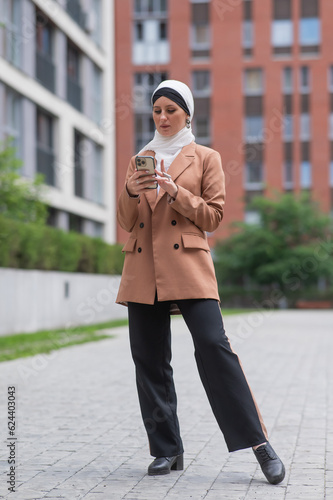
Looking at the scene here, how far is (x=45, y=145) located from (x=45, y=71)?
7.39ft

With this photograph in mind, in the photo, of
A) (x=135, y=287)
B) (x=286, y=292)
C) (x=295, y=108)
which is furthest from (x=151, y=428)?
(x=295, y=108)

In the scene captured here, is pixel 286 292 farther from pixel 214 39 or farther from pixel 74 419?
pixel 74 419

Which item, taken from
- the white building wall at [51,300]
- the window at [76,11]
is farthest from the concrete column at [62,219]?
the window at [76,11]

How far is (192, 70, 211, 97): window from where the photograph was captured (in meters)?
50.6

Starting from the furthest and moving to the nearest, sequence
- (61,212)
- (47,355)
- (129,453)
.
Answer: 1. (61,212)
2. (47,355)
3. (129,453)

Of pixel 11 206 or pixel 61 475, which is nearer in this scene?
pixel 61 475

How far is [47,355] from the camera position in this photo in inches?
469

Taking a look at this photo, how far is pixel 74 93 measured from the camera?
88.4ft

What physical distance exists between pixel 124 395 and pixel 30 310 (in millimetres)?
10065

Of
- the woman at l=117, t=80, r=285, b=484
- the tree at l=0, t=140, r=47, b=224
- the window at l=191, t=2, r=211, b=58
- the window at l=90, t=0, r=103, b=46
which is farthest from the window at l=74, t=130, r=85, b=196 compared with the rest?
the window at l=191, t=2, r=211, b=58

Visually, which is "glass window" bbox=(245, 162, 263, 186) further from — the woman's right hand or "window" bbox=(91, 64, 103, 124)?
the woman's right hand

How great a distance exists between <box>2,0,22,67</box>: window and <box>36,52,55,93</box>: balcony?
1208 mm

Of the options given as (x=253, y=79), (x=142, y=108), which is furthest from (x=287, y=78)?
(x=142, y=108)

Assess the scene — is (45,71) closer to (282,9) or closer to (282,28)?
(282,28)
